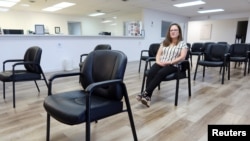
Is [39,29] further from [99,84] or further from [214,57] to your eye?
[214,57]

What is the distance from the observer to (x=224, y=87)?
322 cm

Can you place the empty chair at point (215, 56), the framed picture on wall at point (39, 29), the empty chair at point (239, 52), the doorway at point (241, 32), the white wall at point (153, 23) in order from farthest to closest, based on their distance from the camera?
the doorway at point (241, 32) → the white wall at point (153, 23) → the empty chair at point (239, 52) → the framed picture on wall at point (39, 29) → the empty chair at point (215, 56)

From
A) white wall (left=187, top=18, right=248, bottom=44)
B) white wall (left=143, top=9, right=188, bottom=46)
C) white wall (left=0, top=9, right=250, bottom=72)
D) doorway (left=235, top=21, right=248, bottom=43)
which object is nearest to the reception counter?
white wall (left=0, top=9, right=250, bottom=72)

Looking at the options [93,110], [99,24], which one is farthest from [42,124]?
[99,24]

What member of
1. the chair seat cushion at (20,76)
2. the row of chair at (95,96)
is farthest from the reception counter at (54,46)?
the row of chair at (95,96)

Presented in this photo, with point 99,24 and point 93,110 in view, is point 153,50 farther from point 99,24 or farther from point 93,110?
point 99,24

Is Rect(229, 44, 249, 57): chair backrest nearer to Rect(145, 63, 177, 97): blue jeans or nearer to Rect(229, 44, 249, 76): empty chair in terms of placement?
Rect(229, 44, 249, 76): empty chair

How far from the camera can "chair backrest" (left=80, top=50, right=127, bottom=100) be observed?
1340mm

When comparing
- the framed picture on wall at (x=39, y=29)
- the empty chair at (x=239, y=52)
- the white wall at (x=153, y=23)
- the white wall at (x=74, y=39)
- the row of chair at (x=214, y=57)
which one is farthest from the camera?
the white wall at (x=153, y=23)

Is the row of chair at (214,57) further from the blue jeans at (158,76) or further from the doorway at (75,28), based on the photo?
the doorway at (75,28)

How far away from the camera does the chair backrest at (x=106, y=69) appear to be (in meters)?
1.34

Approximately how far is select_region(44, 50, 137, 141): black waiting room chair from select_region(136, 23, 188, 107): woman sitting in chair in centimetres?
93

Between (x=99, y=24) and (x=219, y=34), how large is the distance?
7364mm

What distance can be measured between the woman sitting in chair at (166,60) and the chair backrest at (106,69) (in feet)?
3.09
